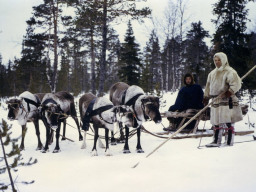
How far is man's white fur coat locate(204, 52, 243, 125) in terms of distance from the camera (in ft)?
18.7

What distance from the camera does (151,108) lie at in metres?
5.80

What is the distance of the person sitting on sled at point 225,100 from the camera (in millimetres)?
5695

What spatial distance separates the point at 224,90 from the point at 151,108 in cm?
186

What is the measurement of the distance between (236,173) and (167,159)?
1.50 meters

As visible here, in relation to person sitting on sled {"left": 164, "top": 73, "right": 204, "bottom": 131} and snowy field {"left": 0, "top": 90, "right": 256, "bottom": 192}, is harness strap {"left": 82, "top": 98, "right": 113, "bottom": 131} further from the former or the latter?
person sitting on sled {"left": 164, "top": 73, "right": 204, "bottom": 131}

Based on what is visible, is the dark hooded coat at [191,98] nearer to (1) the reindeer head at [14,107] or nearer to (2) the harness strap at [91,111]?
(2) the harness strap at [91,111]

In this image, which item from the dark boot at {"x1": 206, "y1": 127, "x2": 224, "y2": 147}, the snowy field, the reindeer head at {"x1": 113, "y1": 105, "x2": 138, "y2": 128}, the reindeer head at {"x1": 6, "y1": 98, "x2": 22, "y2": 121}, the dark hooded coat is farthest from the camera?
the dark hooded coat

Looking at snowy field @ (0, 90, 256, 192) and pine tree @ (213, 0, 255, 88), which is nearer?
snowy field @ (0, 90, 256, 192)

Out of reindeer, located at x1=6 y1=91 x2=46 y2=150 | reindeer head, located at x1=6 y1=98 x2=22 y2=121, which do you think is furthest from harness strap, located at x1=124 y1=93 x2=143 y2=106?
reindeer head, located at x1=6 y1=98 x2=22 y2=121

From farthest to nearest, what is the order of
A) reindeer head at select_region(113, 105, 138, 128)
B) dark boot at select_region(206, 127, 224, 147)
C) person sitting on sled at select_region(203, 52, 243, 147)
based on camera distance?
reindeer head at select_region(113, 105, 138, 128) → dark boot at select_region(206, 127, 224, 147) → person sitting on sled at select_region(203, 52, 243, 147)

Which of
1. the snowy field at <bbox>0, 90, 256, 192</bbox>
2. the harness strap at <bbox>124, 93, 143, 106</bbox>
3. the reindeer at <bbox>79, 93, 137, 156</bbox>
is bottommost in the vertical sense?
the snowy field at <bbox>0, 90, 256, 192</bbox>

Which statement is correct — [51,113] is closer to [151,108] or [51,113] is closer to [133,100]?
[133,100]

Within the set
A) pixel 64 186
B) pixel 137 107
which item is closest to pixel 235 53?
pixel 137 107

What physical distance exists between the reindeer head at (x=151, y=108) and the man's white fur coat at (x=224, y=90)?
4.88ft
